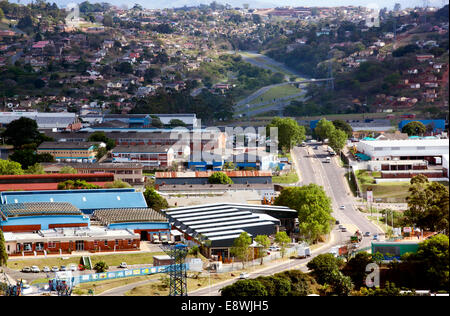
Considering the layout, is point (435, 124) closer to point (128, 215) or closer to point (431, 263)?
point (128, 215)

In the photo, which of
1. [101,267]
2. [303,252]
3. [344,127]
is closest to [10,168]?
[101,267]

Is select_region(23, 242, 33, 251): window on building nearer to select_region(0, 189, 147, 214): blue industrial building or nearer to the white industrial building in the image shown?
select_region(0, 189, 147, 214): blue industrial building

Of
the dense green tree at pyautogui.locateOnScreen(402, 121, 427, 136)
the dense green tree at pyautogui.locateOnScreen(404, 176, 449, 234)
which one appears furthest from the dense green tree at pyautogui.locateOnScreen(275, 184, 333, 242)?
the dense green tree at pyautogui.locateOnScreen(402, 121, 427, 136)

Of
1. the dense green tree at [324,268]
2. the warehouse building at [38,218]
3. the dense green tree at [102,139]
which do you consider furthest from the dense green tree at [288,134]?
the dense green tree at [324,268]

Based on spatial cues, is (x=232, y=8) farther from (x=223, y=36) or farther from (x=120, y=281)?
(x=120, y=281)

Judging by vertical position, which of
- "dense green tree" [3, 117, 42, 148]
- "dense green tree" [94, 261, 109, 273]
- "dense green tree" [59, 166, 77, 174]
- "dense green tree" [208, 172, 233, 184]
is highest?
"dense green tree" [3, 117, 42, 148]
